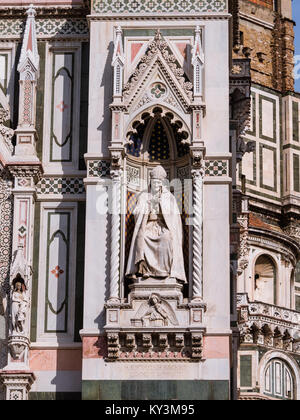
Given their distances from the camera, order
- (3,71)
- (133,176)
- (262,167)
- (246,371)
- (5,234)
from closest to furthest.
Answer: (5,234)
(133,176)
(3,71)
(246,371)
(262,167)

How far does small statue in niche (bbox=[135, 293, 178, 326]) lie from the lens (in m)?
24.6

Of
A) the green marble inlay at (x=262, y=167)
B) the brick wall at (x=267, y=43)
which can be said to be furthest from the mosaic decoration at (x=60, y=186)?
the brick wall at (x=267, y=43)

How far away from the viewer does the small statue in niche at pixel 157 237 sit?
81.9 feet

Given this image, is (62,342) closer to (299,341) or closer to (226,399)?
(226,399)

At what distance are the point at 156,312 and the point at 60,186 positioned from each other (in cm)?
298

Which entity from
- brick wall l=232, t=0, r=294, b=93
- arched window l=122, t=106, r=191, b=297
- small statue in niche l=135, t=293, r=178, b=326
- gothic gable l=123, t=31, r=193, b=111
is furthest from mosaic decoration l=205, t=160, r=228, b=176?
brick wall l=232, t=0, r=294, b=93

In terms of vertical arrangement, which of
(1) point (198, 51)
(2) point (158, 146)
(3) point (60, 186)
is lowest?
(3) point (60, 186)

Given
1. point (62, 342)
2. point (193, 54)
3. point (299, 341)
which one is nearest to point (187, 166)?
point (193, 54)

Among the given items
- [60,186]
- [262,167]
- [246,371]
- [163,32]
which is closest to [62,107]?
[60,186]

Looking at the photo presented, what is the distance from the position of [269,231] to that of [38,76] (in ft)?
83.4

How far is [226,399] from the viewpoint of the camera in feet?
79.6

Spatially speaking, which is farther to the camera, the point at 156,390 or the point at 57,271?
the point at 57,271

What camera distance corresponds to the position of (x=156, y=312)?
81.0 ft

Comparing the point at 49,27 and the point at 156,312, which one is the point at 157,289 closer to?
the point at 156,312
